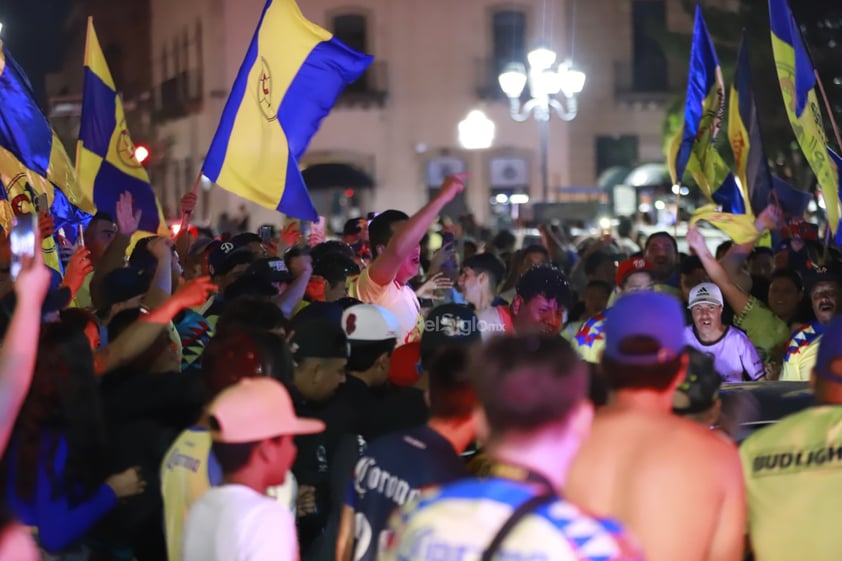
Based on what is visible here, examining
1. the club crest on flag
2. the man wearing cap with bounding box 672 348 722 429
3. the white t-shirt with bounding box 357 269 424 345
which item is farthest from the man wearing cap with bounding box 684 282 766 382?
the club crest on flag

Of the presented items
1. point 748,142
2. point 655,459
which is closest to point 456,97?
point 748,142

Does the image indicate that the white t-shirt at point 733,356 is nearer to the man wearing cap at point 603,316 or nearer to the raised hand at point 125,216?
the man wearing cap at point 603,316

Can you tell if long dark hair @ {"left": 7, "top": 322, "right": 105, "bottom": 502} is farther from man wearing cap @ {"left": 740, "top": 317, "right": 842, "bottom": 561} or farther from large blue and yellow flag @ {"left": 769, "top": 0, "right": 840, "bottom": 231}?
large blue and yellow flag @ {"left": 769, "top": 0, "right": 840, "bottom": 231}

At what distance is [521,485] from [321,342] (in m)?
2.23

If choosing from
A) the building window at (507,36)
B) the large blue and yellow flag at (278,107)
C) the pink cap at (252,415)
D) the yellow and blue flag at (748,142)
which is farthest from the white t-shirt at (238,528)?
the building window at (507,36)

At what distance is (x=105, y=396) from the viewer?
488cm

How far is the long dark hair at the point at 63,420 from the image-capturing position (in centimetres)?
412

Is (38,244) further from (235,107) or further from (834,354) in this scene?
(235,107)

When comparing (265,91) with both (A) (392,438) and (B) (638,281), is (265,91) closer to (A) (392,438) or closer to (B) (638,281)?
(B) (638,281)

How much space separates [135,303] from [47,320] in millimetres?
1179

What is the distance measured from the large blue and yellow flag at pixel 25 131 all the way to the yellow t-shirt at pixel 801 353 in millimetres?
4803

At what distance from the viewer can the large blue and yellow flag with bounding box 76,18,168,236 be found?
9562 mm

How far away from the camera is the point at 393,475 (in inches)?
138

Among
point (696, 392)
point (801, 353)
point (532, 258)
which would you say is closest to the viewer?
point (696, 392)
